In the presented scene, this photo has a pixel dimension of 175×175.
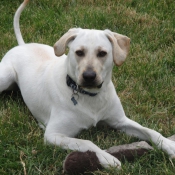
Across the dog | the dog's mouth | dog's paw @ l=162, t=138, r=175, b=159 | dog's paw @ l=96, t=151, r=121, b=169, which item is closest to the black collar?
the dog

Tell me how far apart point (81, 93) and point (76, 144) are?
0.46 meters

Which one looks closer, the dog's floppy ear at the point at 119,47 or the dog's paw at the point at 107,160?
the dog's paw at the point at 107,160

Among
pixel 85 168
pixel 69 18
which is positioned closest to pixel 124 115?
pixel 85 168

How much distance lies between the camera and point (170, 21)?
6012mm

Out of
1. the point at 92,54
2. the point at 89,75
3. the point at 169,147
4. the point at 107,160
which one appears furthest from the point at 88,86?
the point at 169,147

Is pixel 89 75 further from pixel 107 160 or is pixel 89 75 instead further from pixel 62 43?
pixel 107 160

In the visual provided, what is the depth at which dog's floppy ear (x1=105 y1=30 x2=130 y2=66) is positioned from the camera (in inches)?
134

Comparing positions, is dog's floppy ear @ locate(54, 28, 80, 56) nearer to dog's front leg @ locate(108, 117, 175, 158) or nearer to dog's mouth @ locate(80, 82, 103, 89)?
dog's mouth @ locate(80, 82, 103, 89)

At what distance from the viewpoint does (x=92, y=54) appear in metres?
3.32

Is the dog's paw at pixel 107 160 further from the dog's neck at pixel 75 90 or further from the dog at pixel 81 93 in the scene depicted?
the dog's neck at pixel 75 90

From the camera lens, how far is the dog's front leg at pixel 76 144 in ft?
10.1

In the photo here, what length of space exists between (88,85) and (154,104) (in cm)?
116

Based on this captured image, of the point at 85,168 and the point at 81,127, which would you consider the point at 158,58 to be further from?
the point at 85,168

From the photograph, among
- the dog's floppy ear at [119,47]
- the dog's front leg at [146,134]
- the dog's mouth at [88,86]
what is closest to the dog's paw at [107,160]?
the dog's front leg at [146,134]
